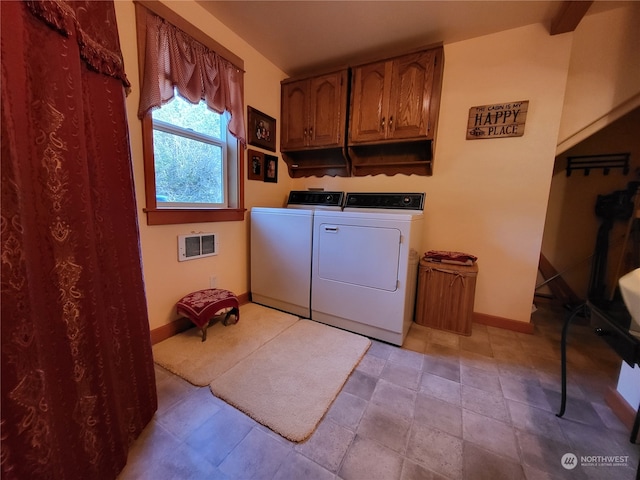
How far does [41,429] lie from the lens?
663mm

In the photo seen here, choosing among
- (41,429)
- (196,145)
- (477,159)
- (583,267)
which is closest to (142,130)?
(196,145)

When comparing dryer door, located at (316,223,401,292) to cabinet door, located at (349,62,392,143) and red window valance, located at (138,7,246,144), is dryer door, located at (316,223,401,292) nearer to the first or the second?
cabinet door, located at (349,62,392,143)

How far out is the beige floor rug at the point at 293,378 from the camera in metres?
1.22

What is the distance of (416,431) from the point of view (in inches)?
45.8

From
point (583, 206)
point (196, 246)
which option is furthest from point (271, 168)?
point (583, 206)

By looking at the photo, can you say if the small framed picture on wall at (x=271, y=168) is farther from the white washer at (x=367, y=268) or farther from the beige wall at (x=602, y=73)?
the beige wall at (x=602, y=73)

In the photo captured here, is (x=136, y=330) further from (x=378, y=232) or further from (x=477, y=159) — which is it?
(x=477, y=159)

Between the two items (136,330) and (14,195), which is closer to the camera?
(14,195)

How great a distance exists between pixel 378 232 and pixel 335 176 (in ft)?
3.91

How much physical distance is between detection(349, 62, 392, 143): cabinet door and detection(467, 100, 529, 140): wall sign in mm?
779

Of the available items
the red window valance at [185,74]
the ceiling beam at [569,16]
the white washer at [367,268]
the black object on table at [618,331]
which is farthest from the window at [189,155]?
the ceiling beam at [569,16]

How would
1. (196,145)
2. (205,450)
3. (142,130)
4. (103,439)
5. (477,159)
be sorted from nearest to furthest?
(103,439)
(205,450)
(142,130)
(196,145)
(477,159)

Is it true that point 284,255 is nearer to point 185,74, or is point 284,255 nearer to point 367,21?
point 185,74
